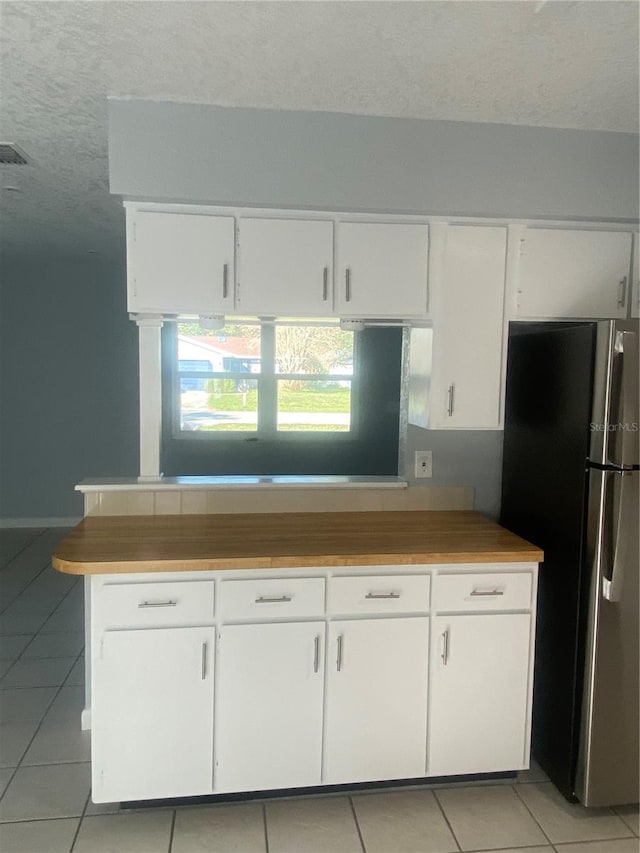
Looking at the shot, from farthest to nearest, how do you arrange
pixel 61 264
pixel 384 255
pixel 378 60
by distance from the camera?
pixel 61 264
pixel 384 255
pixel 378 60

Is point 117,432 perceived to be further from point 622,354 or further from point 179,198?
point 622,354

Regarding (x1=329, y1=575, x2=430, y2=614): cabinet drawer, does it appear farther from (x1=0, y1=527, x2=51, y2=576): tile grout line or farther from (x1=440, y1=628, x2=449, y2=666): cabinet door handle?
(x1=0, y1=527, x2=51, y2=576): tile grout line

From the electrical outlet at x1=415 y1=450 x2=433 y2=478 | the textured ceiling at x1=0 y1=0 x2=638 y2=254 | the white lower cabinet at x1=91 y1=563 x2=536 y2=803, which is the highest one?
the textured ceiling at x1=0 y1=0 x2=638 y2=254

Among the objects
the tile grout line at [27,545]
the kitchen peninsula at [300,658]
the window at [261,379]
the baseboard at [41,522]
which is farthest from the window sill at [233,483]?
the baseboard at [41,522]

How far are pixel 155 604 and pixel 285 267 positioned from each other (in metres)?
1.29

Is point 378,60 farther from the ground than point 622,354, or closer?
farther from the ground

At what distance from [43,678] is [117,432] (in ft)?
9.71

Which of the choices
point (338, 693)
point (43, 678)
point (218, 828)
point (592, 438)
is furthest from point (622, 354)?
point (43, 678)

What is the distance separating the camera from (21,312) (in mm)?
5488

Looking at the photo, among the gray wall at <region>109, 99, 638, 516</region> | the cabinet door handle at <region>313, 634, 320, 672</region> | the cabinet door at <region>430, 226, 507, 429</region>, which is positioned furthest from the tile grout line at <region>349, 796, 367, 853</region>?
the gray wall at <region>109, 99, 638, 516</region>

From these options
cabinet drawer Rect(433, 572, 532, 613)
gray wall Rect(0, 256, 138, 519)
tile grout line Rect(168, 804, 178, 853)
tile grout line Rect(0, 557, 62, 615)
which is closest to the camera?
tile grout line Rect(168, 804, 178, 853)

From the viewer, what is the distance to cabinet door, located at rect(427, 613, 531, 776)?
2.25m

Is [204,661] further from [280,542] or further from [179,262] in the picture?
[179,262]

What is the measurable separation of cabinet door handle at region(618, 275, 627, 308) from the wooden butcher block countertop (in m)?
1.03
